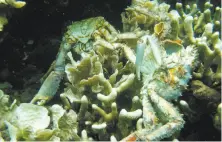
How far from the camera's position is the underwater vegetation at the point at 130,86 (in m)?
2.19

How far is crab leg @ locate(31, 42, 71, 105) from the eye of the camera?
8.73 feet

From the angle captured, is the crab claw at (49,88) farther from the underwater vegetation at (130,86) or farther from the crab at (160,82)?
the crab at (160,82)

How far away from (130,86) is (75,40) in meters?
0.91

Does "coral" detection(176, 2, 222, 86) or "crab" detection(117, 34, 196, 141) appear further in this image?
"coral" detection(176, 2, 222, 86)

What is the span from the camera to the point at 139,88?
2.48m

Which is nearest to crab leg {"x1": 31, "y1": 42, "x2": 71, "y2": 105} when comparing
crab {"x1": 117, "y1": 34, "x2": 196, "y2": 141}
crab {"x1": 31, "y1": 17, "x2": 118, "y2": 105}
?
crab {"x1": 31, "y1": 17, "x2": 118, "y2": 105}

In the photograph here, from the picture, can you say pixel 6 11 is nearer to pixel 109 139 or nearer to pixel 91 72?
pixel 91 72

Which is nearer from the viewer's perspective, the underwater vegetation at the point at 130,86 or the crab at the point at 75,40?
the underwater vegetation at the point at 130,86

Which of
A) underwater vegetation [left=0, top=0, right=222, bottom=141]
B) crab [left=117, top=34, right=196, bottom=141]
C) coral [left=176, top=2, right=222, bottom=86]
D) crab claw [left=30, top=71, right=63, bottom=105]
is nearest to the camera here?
crab [left=117, top=34, right=196, bottom=141]

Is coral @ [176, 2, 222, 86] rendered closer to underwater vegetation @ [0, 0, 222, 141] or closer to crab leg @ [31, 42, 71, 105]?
underwater vegetation @ [0, 0, 222, 141]

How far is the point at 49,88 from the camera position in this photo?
2.72 metres

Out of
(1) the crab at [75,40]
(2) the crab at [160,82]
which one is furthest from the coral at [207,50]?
(1) the crab at [75,40]

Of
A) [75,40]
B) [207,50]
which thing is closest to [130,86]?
[207,50]

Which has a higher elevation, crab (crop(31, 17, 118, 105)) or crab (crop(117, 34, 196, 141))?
crab (crop(31, 17, 118, 105))
